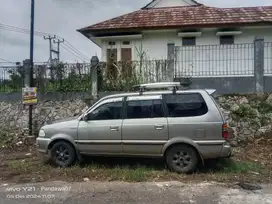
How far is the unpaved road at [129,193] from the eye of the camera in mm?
4852

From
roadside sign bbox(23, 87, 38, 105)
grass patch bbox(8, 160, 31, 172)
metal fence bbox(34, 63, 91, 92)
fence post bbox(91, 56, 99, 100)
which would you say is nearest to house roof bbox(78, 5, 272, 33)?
metal fence bbox(34, 63, 91, 92)

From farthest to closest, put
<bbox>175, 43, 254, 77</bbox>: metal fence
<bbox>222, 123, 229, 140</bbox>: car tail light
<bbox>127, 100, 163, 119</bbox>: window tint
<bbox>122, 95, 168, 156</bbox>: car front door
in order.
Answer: <bbox>175, 43, 254, 77</bbox>: metal fence < <bbox>127, 100, 163, 119</bbox>: window tint < <bbox>122, 95, 168, 156</bbox>: car front door < <bbox>222, 123, 229, 140</bbox>: car tail light

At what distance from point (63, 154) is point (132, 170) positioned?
1.75 m

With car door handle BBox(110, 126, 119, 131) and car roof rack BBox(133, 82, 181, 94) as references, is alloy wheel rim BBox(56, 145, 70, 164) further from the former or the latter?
car roof rack BBox(133, 82, 181, 94)

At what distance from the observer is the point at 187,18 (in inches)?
602

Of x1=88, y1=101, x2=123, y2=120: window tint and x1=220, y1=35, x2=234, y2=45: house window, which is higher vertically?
x1=220, y1=35, x2=234, y2=45: house window

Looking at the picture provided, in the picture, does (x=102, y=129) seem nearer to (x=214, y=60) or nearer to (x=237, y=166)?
(x=237, y=166)

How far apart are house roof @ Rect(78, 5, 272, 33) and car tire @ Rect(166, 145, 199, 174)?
9665 millimetres

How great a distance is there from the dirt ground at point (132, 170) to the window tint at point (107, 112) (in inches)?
46.9

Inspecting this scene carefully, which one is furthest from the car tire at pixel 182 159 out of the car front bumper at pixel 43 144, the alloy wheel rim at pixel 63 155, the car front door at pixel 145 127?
the car front bumper at pixel 43 144

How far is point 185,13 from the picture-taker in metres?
16.2

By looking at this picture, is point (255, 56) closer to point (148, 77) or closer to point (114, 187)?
point (148, 77)

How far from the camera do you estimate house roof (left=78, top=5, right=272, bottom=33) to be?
47.1 feet

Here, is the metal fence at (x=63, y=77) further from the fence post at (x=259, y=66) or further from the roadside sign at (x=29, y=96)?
the fence post at (x=259, y=66)
